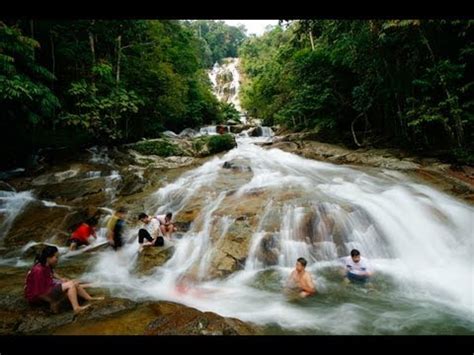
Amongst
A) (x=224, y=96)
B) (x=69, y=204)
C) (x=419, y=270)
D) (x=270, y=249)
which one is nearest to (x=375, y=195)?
(x=419, y=270)

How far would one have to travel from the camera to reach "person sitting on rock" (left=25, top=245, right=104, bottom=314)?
4801mm

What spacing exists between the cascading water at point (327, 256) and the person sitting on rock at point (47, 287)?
1.30 meters

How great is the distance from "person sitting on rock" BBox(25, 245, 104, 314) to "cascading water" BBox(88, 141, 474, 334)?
1298 millimetres

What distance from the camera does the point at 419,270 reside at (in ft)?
22.5

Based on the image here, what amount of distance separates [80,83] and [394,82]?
42.7ft

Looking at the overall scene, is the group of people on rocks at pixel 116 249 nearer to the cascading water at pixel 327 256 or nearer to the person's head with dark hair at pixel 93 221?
the person's head with dark hair at pixel 93 221

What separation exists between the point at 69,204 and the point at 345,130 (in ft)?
49.9

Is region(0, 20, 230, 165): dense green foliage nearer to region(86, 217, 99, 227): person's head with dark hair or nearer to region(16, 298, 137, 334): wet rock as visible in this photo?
region(86, 217, 99, 227): person's head with dark hair

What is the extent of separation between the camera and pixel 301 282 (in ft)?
20.2

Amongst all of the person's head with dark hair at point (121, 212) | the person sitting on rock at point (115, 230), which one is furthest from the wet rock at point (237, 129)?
the person sitting on rock at point (115, 230)

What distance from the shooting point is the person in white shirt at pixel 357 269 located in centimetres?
640

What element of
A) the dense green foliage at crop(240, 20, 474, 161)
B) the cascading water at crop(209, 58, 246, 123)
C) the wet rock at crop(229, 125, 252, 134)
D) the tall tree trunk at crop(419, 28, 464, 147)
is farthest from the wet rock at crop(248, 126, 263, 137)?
the cascading water at crop(209, 58, 246, 123)
